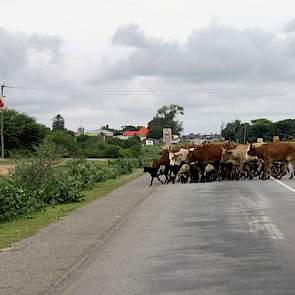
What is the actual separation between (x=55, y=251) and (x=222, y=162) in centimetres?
2339

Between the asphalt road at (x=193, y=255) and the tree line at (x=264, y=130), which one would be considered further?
the tree line at (x=264, y=130)

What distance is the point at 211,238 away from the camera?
42.5 feet

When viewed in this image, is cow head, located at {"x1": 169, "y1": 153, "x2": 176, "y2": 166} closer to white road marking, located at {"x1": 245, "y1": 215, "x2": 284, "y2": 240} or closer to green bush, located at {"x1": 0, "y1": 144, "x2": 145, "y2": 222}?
green bush, located at {"x1": 0, "y1": 144, "x2": 145, "y2": 222}

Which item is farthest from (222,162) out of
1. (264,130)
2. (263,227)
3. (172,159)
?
(264,130)

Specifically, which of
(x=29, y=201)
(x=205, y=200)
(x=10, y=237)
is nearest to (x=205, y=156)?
(x=205, y=200)

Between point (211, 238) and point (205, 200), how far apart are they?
9125 mm

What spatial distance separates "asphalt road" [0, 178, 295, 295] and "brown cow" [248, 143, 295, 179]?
638 inches

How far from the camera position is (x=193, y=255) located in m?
11.1

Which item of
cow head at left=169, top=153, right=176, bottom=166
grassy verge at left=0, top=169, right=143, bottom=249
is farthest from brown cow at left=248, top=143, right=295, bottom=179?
grassy verge at left=0, top=169, right=143, bottom=249

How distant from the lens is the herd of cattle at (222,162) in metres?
34.2

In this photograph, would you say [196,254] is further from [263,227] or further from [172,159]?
[172,159]

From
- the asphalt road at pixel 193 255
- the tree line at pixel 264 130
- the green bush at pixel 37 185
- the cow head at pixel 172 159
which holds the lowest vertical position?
the asphalt road at pixel 193 255

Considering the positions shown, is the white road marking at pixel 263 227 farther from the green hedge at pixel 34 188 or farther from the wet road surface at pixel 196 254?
the green hedge at pixel 34 188

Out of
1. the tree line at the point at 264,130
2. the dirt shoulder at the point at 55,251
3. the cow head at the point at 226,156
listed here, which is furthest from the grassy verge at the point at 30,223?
the tree line at the point at 264,130
